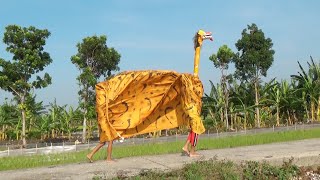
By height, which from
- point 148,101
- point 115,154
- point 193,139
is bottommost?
point 115,154

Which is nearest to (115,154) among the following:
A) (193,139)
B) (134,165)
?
(193,139)

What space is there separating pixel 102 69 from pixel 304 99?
11.2 metres

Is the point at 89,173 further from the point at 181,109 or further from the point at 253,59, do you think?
the point at 253,59

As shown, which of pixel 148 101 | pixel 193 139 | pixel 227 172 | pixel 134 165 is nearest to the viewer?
pixel 227 172

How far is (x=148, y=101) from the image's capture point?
27.7ft

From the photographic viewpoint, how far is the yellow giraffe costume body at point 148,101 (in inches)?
313

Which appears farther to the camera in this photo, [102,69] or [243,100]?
[243,100]

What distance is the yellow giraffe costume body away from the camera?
26.0 feet

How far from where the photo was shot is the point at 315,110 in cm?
2467

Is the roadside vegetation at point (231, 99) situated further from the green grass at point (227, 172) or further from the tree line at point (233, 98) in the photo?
the green grass at point (227, 172)

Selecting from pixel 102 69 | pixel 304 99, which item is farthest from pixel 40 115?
pixel 304 99

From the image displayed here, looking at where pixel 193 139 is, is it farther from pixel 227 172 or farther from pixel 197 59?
pixel 227 172

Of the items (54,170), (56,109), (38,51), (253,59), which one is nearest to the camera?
(54,170)

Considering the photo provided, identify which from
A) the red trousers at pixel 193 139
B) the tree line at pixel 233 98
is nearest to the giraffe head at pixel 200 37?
the red trousers at pixel 193 139
